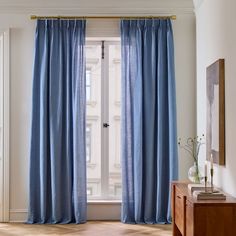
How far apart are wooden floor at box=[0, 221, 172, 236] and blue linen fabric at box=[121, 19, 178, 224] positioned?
23 centimetres

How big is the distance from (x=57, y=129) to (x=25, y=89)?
0.65 metres

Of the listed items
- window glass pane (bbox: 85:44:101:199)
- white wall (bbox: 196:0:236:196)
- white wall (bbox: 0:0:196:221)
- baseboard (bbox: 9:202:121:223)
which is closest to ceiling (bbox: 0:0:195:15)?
white wall (bbox: 0:0:196:221)

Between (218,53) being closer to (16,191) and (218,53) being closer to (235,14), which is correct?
(235,14)

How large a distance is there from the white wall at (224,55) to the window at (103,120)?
1286 mm

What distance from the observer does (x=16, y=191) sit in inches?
248

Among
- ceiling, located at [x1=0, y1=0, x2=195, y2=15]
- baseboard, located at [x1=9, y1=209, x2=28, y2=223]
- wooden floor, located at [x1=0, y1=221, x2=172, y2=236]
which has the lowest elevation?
wooden floor, located at [x1=0, y1=221, x2=172, y2=236]

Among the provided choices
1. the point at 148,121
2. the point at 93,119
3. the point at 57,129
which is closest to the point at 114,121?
the point at 93,119

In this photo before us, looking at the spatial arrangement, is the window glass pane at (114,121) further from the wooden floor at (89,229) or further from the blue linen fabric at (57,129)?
the wooden floor at (89,229)

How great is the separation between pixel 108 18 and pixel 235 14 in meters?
2.40

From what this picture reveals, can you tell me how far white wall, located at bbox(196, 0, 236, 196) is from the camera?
4305 millimetres

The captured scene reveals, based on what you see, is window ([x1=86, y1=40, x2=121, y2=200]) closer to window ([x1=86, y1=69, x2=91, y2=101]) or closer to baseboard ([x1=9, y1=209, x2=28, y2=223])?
window ([x1=86, y1=69, x2=91, y2=101])

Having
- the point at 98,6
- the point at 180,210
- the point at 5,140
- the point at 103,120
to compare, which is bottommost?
the point at 180,210

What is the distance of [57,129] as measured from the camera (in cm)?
616

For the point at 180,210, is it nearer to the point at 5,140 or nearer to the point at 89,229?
the point at 89,229
